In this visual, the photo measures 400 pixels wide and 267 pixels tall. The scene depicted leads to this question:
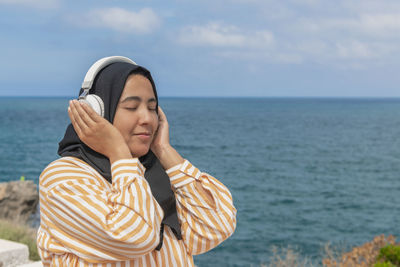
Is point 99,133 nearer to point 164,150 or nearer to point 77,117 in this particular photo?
point 77,117

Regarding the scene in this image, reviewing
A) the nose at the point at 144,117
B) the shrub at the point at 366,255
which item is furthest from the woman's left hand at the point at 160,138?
the shrub at the point at 366,255

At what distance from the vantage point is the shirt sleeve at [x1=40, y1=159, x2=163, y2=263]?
68.5 inches

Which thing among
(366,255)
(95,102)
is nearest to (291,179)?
(366,255)

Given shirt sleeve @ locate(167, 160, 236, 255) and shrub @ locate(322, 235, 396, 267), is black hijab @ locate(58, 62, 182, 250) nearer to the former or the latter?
shirt sleeve @ locate(167, 160, 236, 255)

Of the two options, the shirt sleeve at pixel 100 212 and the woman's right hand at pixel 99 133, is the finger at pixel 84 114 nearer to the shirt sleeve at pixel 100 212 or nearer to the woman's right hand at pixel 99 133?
the woman's right hand at pixel 99 133

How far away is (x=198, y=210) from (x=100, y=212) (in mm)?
581

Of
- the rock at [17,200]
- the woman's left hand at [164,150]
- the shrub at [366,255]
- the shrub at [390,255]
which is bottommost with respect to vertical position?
the rock at [17,200]

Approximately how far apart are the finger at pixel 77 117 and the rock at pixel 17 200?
12.2 m

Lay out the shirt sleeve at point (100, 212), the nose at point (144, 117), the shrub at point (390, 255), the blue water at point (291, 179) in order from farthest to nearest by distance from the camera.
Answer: the blue water at point (291, 179) → the shrub at point (390, 255) → the nose at point (144, 117) → the shirt sleeve at point (100, 212)

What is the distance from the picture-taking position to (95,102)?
195cm

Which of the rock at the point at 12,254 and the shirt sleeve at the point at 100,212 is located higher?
the shirt sleeve at the point at 100,212

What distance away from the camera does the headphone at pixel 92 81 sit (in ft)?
6.40

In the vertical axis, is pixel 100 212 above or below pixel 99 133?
below

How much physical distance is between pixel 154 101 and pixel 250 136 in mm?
58798
